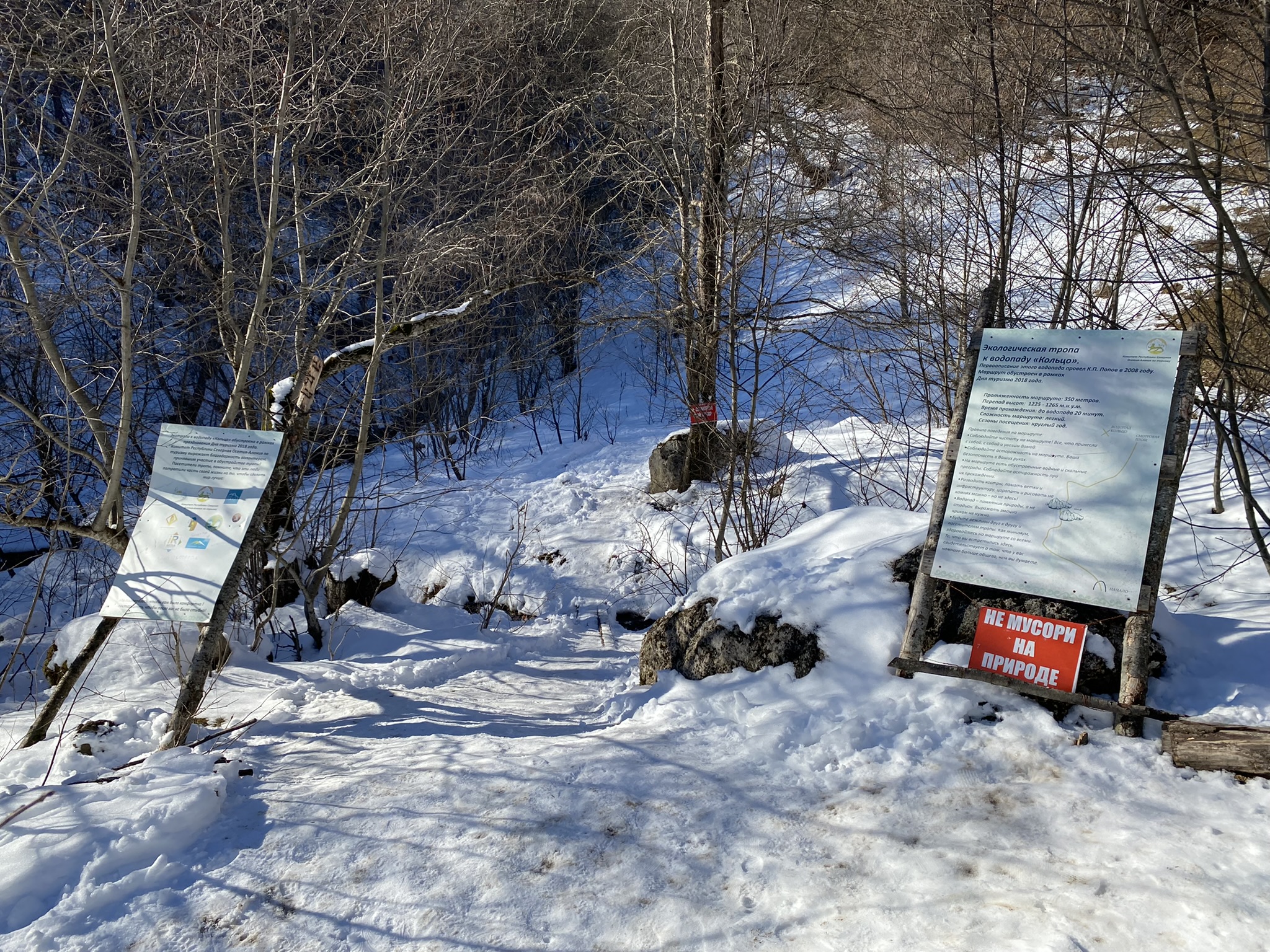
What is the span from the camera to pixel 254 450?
386 cm

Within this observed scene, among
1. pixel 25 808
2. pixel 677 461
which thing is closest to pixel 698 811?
pixel 25 808

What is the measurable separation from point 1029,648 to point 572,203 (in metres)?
10.1

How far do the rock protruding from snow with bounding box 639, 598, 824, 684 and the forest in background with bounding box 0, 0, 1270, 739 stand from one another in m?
2.06

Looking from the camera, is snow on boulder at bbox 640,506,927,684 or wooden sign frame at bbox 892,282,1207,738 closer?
wooden sign frame at bbox 892,282,1207,738

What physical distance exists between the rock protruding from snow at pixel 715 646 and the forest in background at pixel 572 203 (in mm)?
2062

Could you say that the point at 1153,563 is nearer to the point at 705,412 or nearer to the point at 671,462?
the point at 705,412

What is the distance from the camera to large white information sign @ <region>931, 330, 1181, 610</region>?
10.5 feet

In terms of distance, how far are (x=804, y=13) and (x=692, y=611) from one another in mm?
8488

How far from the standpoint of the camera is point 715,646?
4145 mm

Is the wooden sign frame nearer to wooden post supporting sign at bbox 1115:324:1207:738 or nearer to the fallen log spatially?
wooden post supporting sign at bbox 1115:324:1207:738

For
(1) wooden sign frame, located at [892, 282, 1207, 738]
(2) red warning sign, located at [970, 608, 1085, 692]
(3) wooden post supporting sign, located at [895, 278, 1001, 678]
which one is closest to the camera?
(1) wooden sign frame, located at [892, 282, 1207, 738]

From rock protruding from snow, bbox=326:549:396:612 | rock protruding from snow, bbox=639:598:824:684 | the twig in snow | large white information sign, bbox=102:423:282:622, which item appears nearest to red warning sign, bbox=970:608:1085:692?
rock protruding from snow, bbox=639:598:824:684

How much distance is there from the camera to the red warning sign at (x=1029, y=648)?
330 cm

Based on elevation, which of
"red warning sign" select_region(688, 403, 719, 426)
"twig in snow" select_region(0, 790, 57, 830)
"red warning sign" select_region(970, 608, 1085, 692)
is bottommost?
"twig in snow" select_region(0, 790, 57, 830)
